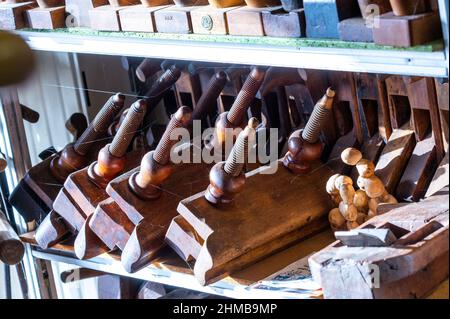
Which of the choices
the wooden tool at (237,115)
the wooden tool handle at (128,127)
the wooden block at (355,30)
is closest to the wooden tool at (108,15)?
the wooden tool handle at (128,127)

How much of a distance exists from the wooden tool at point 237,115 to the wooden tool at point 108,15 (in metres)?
0.24

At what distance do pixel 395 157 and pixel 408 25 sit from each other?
0.41 metres

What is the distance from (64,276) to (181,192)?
1.51ft

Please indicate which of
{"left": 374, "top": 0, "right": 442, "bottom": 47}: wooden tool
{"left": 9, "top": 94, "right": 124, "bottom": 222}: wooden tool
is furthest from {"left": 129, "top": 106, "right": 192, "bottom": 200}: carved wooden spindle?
{"left": 374, "top": 0, "right": 442, "bottom": 47}: wooden tool

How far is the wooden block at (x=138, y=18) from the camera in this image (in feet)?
4.72

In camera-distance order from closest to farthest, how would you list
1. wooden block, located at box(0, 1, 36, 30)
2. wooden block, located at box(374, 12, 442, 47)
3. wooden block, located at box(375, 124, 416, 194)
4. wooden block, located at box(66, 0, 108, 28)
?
wooden block, located at box(374, 12, 442, 47) → wooden block, located at box(375, 124, 416, 194) → wooden block, located at box(66, 0, 108, 28) → wooden block, located at box(0, 1, 36, 30)

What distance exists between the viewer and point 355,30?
3.79 feet

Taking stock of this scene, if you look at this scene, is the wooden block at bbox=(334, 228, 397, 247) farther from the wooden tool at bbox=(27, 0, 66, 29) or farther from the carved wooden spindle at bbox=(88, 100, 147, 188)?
the wooden tool at bbox=(27, 0, 66, 29)

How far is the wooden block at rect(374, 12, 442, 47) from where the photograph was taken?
3.53 ft

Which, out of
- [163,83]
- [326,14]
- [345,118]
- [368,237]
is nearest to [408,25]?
[326,14]

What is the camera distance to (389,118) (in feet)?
4.93

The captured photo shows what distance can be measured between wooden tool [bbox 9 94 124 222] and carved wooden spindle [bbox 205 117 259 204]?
388 mm

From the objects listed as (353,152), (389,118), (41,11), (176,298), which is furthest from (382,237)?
(41,11)
